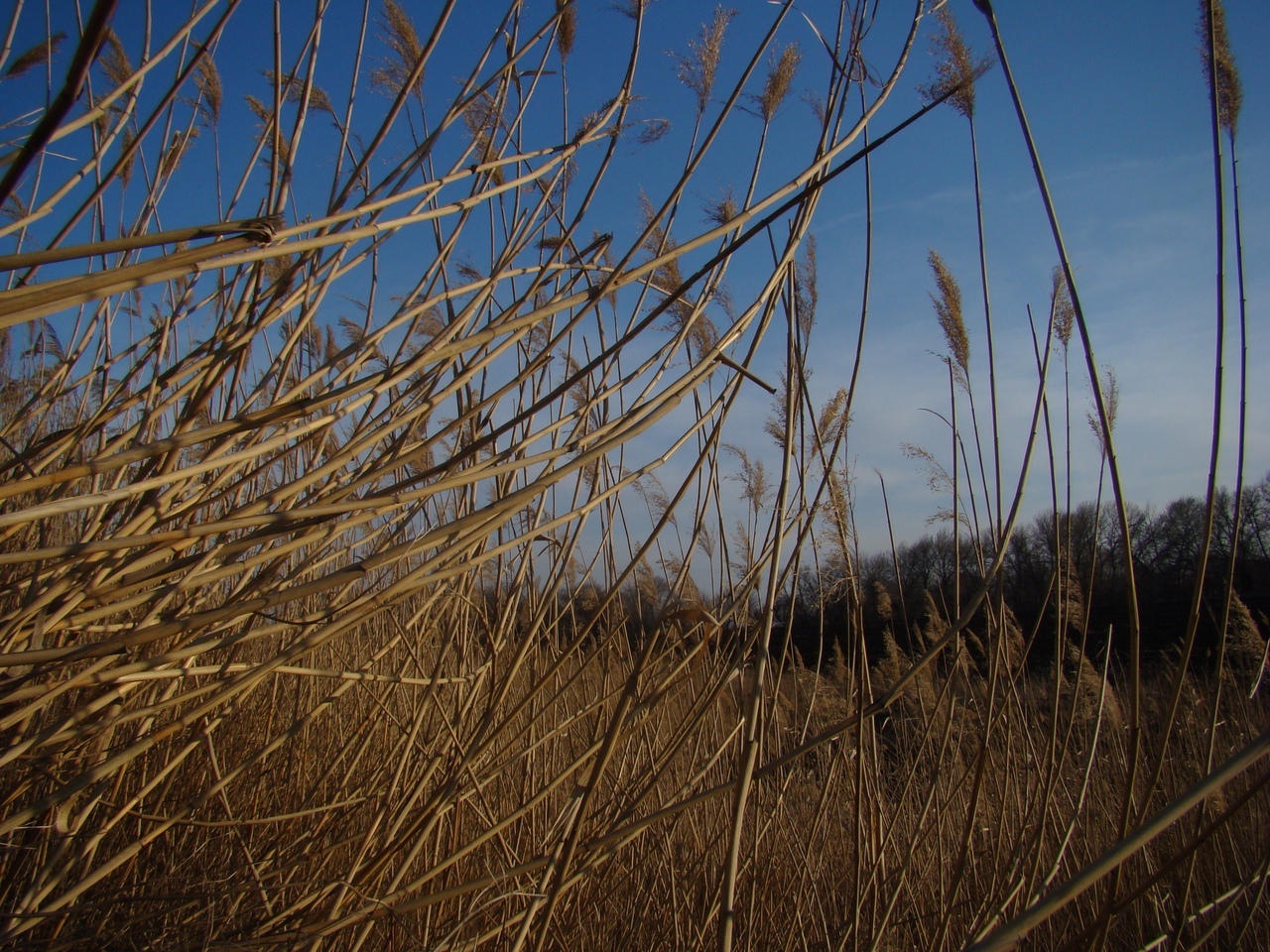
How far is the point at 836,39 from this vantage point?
0.87 m

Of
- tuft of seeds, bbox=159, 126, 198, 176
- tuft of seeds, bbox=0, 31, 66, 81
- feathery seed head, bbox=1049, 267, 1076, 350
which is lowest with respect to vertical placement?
feathery seed head, bbox=1049, 267, 1076, 350

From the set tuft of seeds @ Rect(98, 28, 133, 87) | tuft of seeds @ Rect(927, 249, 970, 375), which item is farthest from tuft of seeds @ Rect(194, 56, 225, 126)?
tuft of seeds @ Rect(927, 249, 970, 375)

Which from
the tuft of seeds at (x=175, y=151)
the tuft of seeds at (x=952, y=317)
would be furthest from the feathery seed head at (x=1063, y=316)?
the tuft of seeds at (x=175, y=151)

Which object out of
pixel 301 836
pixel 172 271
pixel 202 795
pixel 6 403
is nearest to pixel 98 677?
pixel 202 795

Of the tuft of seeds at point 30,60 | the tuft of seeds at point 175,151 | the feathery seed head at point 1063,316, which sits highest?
the tuft of seeds at point 30,60

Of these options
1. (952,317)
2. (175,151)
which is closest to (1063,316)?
(952,317)

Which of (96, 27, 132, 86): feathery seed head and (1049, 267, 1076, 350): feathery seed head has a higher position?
(96, 27, 132, 86): feathery seed head

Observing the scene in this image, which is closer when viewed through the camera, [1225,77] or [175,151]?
[1225,77]

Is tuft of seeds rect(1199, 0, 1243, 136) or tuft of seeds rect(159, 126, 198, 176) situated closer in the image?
tuft of seeds rect(1199, 0, 1243, 136)

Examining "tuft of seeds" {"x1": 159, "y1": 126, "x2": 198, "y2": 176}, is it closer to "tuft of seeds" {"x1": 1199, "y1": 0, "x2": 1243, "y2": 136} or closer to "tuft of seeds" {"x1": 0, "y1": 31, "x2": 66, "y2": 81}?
"tuft of seeds" {"x1": 0, "y1": 31, "x2": 66, "y2": 81}

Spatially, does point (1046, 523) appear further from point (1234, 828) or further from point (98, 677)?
point (98, 677)

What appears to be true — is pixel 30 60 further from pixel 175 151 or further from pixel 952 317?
pixel 952 317

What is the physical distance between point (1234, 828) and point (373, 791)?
8.51 ft

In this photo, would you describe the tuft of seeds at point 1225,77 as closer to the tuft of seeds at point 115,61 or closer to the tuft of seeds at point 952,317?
the tuft of seeds at point 952,317
